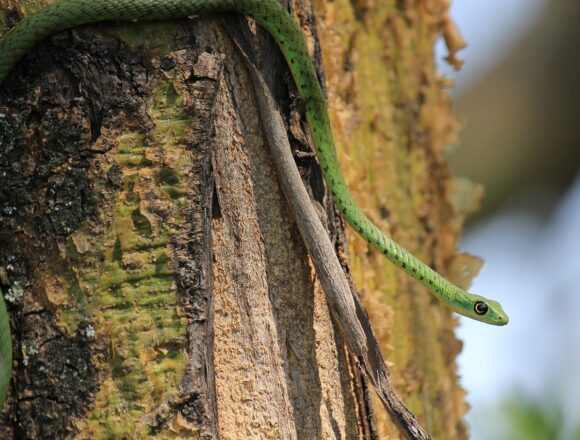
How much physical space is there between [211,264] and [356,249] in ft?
3.79

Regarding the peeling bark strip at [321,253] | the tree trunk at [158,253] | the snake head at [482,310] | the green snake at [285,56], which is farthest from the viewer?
the snake head at [482,310]

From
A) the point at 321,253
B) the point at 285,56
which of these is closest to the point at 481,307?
the point at 321,253

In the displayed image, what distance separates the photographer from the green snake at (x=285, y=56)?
2373 millimetres

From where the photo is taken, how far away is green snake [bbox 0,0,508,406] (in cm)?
237

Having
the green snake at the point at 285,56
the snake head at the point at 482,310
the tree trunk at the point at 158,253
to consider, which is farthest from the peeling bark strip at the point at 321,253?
the snake head at the point at 482,310

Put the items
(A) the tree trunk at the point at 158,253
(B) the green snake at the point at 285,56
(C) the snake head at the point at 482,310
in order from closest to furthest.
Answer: (A) the tree trunk at the point at 158,253, (B) the green snake at the point at 285,56, (C) the snake head at the point at 482,310

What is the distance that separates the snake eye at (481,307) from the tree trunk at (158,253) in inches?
54.4

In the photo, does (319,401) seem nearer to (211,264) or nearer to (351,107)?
(211,264)

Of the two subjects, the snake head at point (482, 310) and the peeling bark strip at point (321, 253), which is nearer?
the peeling bark strip at point (321, 253)

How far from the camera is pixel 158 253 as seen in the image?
7.52 feet

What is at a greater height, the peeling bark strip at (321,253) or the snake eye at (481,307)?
the snake eye at (481,307)

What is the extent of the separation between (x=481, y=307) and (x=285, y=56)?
1815 mm

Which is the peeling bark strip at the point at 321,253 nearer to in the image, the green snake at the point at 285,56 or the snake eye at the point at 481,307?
the green snake at the point at 285,56

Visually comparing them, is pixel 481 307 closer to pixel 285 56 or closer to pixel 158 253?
pixel 285 56
